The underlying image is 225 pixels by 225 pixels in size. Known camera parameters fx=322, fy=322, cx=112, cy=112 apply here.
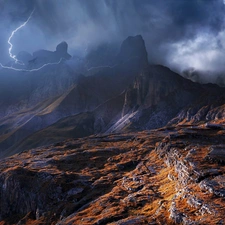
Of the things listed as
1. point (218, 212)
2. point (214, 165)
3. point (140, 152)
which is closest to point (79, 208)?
A: point (214, 165)

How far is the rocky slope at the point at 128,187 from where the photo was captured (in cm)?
5072

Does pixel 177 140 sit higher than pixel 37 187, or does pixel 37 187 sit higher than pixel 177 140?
pixel 177 140

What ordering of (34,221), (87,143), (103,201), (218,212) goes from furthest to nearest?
(87,143) → (34,221) → (103,201) → (218,212)

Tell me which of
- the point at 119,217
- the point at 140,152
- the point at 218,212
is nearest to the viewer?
the point at 218,212

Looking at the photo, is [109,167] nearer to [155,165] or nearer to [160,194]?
[155,165]

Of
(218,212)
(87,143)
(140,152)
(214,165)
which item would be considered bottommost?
(218,212)

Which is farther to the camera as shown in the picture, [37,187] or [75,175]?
[75,175]

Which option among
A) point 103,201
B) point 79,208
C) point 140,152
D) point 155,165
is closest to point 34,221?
point 79,208

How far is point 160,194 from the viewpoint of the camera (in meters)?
63.4

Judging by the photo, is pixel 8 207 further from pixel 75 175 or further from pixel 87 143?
pixel 87 143

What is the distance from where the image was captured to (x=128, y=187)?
76.0 m

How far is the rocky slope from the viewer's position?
50719 millimetres

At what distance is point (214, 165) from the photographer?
63.1 m

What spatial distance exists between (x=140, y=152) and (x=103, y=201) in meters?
53.3
